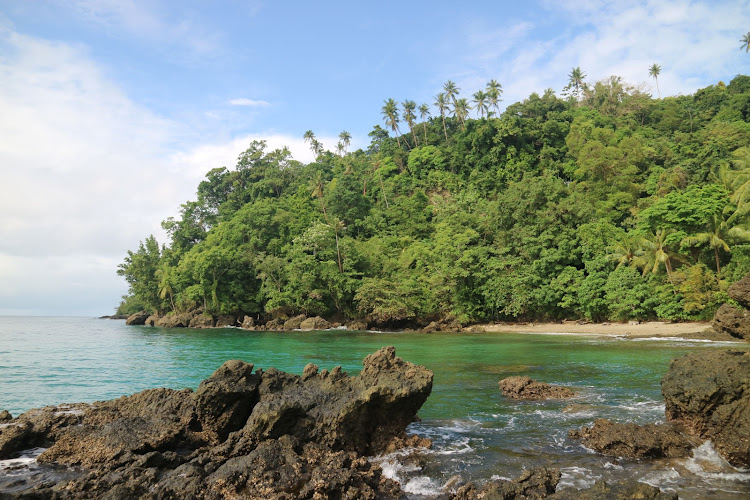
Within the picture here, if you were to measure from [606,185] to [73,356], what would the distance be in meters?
53.4

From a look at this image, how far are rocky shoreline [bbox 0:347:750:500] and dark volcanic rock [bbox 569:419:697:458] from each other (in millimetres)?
19

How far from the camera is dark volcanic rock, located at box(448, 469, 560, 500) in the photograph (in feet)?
20.4

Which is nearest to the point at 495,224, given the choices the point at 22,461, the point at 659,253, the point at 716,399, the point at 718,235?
the point at 659,253

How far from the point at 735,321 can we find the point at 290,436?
17.6 m

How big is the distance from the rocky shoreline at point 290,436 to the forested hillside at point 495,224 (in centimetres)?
2859

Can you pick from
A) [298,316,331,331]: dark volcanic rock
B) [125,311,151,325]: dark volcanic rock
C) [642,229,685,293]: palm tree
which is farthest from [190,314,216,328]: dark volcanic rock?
[642,229,685,293]: palm tree

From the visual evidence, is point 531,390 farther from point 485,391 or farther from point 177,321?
point 177,321

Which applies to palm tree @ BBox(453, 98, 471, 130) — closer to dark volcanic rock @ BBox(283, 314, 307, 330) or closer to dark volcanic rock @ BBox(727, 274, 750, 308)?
dark volcanic rock @ BBox(283, 314, 307, 330)

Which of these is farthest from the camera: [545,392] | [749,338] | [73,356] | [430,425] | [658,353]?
[73,356]

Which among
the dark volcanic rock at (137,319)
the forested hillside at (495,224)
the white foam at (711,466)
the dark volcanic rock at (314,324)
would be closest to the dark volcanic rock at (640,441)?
the white foam at (711,466)

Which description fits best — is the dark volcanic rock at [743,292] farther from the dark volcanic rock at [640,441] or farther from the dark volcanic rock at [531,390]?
the dark volcanic rock at [640,441]

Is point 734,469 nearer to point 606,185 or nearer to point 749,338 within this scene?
point 749,338

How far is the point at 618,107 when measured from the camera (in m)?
78.2

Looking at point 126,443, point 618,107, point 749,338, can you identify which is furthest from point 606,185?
point 126,443
